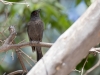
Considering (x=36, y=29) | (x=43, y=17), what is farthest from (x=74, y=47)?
(x=43, y=17)

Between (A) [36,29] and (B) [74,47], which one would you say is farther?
(A) [36,29]

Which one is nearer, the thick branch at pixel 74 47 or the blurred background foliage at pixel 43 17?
the thick branch at pixel 74 47

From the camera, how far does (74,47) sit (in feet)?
3.39

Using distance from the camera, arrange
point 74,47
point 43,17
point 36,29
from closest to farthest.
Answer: point 74,47 → point 36,29 → point 43,17

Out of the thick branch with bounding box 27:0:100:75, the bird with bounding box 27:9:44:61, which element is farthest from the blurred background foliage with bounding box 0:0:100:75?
the thick branch with bounding box 27:0:100:75

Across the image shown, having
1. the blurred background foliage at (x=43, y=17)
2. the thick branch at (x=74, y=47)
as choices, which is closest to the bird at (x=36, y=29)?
the blurred background foliage at (x=43, y=17)

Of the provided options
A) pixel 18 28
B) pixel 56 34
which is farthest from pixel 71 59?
pixel 56 34

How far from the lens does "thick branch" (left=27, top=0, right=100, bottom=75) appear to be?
1023 mm

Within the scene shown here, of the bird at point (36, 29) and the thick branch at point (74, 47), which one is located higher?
the thick branch at point (74, 47)

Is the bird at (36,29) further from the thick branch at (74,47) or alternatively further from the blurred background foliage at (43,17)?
the thick branch at (74,47)

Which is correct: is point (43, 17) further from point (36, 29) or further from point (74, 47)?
point (74, 47)

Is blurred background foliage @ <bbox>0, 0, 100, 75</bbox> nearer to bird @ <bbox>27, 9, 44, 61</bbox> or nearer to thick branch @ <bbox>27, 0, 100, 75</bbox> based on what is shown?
bird @ <bbox>27, 9, 44, 61</bbox>

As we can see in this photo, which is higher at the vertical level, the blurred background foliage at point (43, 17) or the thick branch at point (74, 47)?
the thick branch at point (74, 47)

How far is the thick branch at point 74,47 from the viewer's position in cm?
102
